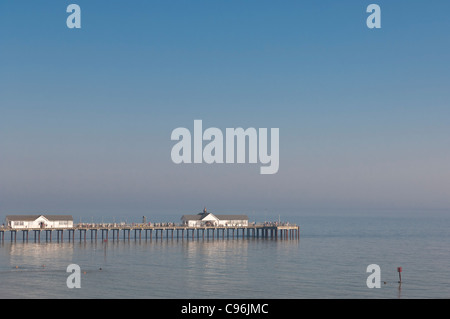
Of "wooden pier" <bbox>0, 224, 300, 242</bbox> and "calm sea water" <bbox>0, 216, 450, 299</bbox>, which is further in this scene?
"wooden pier" <bbox>0, 224, 300, 242</bbox>

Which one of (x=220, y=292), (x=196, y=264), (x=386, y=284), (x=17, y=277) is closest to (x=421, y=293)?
(x=386, y=284)

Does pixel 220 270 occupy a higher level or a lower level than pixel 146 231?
lower

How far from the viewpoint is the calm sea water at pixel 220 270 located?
62.5m

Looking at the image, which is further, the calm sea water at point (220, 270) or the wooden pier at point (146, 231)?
the wooden pier at point (146, 231)

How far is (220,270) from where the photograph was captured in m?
78.9

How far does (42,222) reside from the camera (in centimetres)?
12738

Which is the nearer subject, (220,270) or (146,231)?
(220,270)

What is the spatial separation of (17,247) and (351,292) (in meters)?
72.7

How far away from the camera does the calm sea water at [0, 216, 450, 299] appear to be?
62469 millimetres

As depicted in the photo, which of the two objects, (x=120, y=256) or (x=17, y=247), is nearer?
(x=120, y=256)
